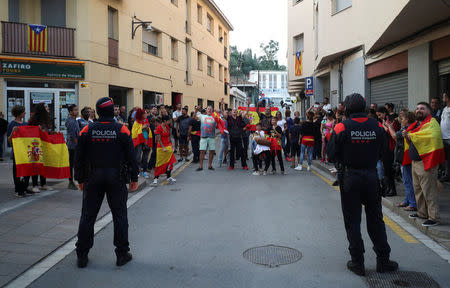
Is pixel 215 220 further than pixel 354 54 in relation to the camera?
No

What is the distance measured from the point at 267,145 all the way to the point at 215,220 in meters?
5.44

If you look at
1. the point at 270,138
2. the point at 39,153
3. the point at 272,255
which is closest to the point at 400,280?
the point at 272,255

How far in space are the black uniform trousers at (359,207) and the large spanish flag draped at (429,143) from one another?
1.91m

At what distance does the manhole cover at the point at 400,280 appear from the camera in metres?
4.03

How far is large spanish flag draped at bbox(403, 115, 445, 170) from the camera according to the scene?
593 centimetres

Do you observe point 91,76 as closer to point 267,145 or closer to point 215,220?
point 267,145

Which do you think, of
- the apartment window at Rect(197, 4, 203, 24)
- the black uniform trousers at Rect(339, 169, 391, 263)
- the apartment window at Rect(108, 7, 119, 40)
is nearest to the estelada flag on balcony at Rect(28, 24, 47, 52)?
the apartment window at Rect(108, 7, 119, 40)

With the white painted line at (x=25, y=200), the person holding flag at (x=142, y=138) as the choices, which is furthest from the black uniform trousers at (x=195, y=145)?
the white painted line at (x=25, y=200)

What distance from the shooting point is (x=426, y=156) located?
5.98 m

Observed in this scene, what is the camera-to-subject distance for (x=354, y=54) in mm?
Answer: 16906

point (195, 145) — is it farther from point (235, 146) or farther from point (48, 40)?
point (48, 40)

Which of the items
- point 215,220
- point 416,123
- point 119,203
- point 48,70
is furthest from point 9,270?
point 48,70

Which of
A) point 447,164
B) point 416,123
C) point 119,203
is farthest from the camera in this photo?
point 447,164

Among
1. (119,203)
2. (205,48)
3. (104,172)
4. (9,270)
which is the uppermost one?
(205,48)
